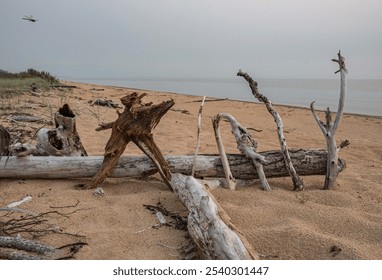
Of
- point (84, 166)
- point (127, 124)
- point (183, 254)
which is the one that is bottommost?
point (183, 254)

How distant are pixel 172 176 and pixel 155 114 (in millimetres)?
646

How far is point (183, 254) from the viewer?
2611mm

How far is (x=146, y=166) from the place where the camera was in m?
3.94

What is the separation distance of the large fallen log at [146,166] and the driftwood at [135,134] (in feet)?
0.45

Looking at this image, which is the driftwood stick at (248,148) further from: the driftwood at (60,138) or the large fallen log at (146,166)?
the driftwood at (60,138)

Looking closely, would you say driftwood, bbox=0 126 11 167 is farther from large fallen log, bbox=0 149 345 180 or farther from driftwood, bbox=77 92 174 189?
driftwood, bbox=77 92 174 189

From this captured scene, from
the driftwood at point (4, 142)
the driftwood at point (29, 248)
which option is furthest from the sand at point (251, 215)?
the driftwood at point (4, 142)

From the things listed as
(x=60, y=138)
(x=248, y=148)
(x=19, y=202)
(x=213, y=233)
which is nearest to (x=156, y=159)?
(x=248, y=148)

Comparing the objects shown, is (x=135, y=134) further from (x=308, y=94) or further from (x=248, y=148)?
(x=308, y=94)

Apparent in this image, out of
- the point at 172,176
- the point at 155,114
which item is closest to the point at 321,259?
the point at 172,176

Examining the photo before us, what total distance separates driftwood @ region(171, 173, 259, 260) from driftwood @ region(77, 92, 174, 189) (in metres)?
0.96

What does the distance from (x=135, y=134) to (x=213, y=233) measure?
5.45 ft

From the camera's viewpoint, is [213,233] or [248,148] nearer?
[213,233]
